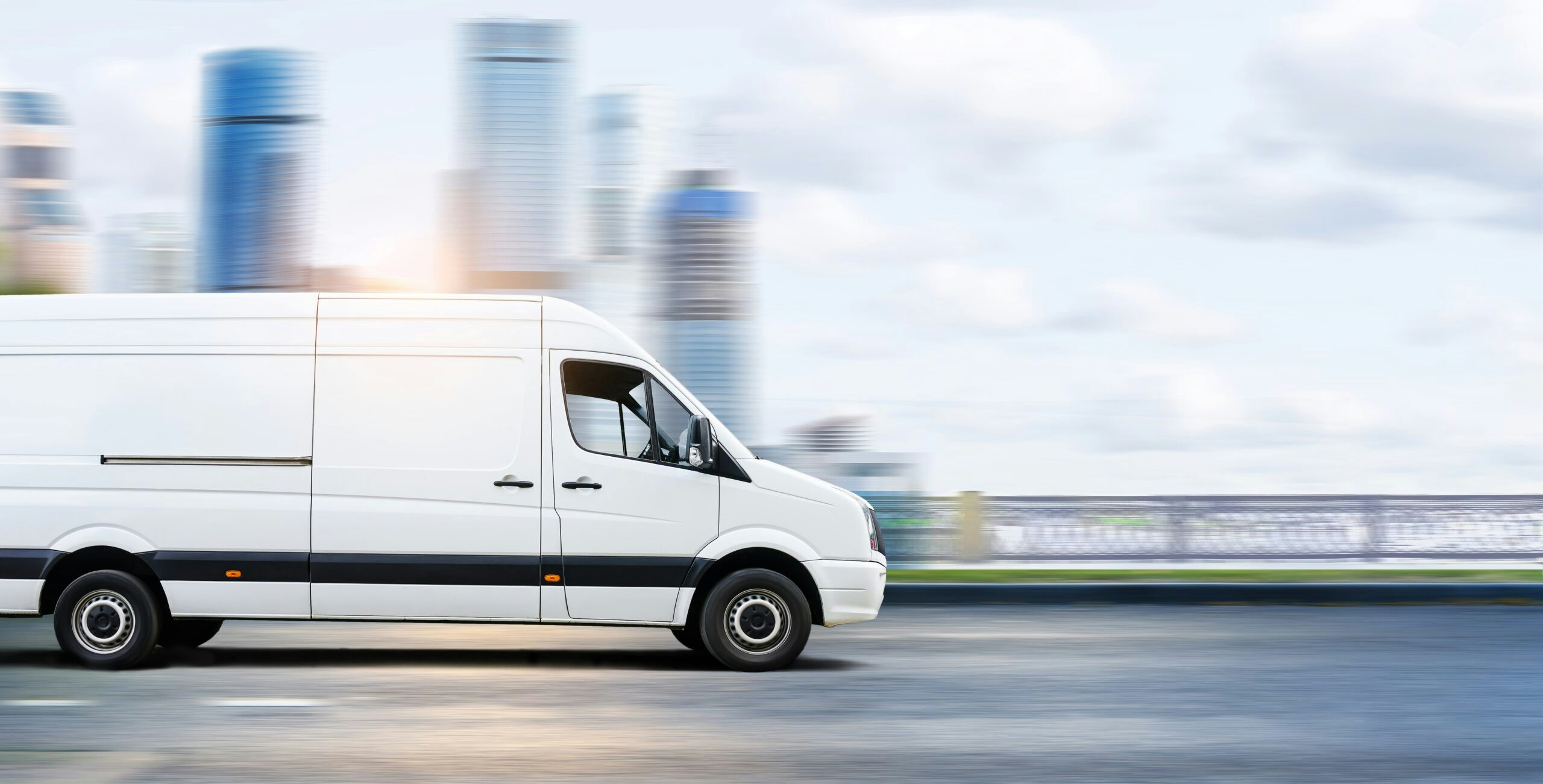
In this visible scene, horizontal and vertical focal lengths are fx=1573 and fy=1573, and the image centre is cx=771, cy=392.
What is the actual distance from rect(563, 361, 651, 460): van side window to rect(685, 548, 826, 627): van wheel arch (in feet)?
2.61

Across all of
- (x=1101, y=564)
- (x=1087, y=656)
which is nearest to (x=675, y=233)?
(x=1101, y=564)

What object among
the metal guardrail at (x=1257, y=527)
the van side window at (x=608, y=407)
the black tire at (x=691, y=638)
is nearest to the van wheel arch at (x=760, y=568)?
the black tire at (x=691, y=638)

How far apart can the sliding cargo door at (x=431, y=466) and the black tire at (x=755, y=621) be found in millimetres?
1063

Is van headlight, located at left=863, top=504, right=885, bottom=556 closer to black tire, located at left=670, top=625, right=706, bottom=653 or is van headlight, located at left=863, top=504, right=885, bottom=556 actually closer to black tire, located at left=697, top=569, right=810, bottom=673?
black tire, located at left=697, top=569, right=810, bottom=673

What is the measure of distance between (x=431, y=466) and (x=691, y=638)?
2.06 m

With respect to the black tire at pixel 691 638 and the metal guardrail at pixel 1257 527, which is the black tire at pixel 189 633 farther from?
the metal guardrail at pixel 1257 527

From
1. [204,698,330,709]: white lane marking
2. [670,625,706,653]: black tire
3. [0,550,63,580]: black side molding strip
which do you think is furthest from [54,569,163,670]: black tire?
[670,625,706,653]: black tire

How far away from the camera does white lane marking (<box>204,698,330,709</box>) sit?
25.7ft

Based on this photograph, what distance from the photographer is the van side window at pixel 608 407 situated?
933 centimetres

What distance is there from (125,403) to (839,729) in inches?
196

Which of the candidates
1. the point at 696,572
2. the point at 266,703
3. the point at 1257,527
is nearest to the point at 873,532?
the point at 696,572

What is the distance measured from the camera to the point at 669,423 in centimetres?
940

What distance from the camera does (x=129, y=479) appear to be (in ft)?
30.8

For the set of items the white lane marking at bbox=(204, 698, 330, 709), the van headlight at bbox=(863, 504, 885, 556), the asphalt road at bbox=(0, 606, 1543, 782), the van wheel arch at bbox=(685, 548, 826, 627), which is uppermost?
the van headlight at bbox=(863, 504, 885, 556)
